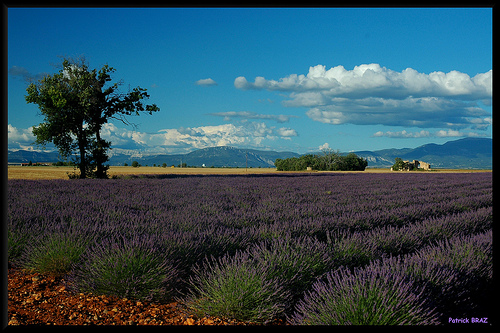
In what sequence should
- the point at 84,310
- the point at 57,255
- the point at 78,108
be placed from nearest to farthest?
the point at 84,310, the point at 57,255, the point at 78,108

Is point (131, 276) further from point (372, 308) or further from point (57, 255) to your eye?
point (372, 308)

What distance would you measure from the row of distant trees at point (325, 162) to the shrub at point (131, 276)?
53477 mm

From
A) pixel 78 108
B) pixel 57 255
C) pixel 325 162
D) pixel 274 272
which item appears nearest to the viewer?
pixel 274 272

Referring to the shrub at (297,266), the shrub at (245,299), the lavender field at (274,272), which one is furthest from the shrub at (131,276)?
the shrub at (297,266)

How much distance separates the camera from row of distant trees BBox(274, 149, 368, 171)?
56.3 m

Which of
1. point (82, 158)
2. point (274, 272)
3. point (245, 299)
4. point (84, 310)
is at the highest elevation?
point (82, 158)

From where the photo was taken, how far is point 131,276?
3094 mm

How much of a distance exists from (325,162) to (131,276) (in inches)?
2223

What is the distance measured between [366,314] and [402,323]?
0.22m

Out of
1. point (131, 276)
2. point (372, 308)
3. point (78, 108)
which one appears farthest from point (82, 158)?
point (372, 308)

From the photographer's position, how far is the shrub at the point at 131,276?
9.99 feet

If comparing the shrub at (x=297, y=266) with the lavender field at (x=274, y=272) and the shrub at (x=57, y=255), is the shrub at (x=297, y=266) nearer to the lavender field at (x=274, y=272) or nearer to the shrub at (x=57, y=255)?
the lavender field at (x=274, y=272)
